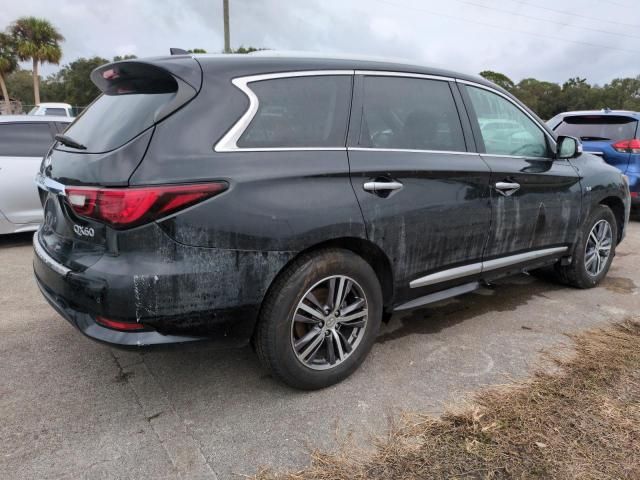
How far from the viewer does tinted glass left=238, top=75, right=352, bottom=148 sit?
8.21 feet

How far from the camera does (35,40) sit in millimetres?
35656

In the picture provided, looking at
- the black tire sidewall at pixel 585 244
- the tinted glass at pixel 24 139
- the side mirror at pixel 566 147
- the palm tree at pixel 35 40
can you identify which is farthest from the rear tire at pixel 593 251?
the palm tree at pixel 35 40

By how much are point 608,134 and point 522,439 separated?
6.86m

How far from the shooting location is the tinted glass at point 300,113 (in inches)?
98.6

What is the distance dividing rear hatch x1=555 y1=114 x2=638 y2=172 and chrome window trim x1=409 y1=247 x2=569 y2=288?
14.3ft

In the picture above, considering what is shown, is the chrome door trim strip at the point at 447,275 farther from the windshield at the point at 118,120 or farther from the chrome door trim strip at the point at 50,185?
the chrome door trim strip at the point at 50,185

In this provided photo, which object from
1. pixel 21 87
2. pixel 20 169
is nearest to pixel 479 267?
pixel 20 169

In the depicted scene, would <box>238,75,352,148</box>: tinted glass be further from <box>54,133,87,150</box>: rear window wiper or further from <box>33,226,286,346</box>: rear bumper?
<box>54,133,87,150</box>: rear window wiper

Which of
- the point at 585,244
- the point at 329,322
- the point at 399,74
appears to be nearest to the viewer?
the point at 329,322

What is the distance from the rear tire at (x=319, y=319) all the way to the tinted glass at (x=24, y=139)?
4.63 m

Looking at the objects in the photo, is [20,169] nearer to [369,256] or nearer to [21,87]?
[369,256]

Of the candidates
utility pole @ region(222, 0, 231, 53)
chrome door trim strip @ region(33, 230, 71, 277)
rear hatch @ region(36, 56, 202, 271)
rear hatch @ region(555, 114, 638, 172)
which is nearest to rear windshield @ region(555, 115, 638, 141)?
rear hatch @ region(555, 114, 638, 172)

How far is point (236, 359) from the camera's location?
3197 mm

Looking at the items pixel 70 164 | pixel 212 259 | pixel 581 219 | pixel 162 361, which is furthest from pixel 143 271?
pixel 581 219
